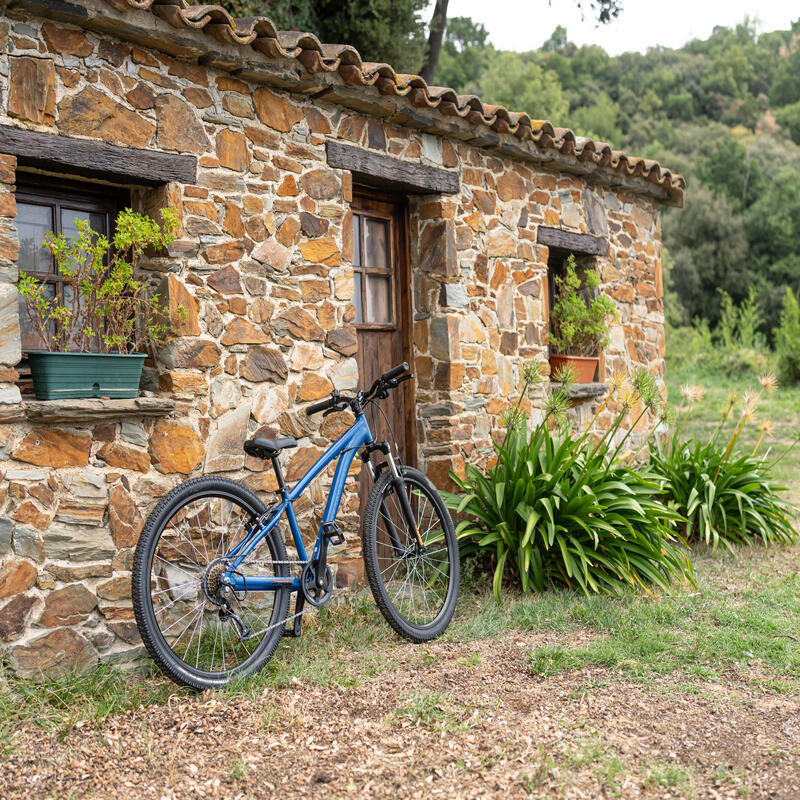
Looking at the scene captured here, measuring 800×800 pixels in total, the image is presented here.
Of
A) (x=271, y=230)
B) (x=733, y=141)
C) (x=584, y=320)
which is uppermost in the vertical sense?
(x=733, y=141)

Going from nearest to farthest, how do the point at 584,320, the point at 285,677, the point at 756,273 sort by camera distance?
the point at 285,677 < the point at 584,320 < the point at 756,273

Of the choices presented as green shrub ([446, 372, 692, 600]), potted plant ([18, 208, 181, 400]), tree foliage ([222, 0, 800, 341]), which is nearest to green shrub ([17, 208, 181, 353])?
potted plant ([18, 208, 181, 400])

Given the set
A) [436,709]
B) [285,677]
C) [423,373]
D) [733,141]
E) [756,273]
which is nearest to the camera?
[436,709]

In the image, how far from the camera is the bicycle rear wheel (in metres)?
3.41

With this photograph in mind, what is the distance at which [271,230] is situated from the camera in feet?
15.1

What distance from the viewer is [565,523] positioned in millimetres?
5078

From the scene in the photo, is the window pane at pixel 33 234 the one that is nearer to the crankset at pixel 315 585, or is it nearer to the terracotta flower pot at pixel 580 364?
the crankset at pixel 315 585

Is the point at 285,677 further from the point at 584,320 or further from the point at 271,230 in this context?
the point at 584,320

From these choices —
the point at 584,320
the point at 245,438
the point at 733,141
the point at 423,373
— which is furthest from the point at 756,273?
the point at 245,438

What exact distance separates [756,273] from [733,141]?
584 centimetres

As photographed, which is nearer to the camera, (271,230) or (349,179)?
(271,230)

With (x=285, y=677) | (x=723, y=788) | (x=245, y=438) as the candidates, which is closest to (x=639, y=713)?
(x=723, y=788)

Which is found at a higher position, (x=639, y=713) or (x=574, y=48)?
(x=574, y=48)

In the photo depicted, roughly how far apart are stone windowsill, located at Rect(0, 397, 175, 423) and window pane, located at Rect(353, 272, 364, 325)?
1.78m
